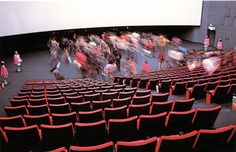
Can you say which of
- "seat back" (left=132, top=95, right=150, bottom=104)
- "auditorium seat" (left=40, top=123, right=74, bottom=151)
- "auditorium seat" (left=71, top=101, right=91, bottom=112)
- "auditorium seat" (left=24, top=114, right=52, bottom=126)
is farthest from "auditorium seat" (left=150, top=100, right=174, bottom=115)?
"auditorium seat" (left=24, top=114, right=52, bottom=126)

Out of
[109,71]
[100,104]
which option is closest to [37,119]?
[100,104]

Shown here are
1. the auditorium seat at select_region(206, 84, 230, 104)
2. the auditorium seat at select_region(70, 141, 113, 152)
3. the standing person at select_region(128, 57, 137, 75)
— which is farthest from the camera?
the standing person at select_region(128, 57, 137, 75)

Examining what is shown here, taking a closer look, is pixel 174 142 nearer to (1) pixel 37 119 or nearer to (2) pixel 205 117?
(2) pixel 205 117

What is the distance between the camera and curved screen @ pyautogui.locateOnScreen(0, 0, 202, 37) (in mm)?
15148

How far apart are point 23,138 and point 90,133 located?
1119mm

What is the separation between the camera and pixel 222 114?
6195 mm

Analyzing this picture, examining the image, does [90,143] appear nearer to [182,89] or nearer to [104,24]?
[182,89]

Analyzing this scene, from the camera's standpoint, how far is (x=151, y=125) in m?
4.78

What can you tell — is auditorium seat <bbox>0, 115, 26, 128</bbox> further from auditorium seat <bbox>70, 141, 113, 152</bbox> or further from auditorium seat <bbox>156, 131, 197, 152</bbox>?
auditorium seat <bbox>156, 131, 197, 152</bbox>

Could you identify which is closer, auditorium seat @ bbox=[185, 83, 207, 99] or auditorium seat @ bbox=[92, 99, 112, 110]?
auditorium seat @ bbox=[92, 99, 112, 110]

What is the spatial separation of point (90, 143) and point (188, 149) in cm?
168

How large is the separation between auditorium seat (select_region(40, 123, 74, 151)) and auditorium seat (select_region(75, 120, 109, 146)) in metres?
0.13

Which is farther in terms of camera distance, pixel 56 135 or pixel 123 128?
pixel 123 128

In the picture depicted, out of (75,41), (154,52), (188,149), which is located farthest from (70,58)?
(188,149)
